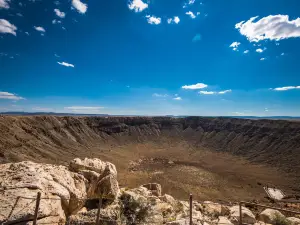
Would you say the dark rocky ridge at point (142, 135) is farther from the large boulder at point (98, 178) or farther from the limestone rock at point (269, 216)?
the limestone rock at point (269, 216)

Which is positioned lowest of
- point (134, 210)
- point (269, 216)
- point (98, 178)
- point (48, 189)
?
point (269, 216)

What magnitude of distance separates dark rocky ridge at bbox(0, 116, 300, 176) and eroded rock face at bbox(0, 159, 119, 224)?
1476 inches

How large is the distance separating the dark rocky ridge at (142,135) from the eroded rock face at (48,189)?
37492mm

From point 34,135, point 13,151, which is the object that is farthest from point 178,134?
point 13,151

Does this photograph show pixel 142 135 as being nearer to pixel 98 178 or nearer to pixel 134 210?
pixel 98 178

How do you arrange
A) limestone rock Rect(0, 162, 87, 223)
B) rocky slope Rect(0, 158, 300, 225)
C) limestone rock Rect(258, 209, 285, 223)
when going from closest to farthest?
limestone rock Rect(0, 162, 87, 223) < rocky slope Rect(0, 158, 300, 225) < limestone rock Rect(258, 209, 285, 223)

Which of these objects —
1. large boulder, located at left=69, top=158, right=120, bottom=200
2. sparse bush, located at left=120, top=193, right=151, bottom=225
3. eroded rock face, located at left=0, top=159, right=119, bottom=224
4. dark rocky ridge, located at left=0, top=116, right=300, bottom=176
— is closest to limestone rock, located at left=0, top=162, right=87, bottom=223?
eroded rock face, located at left=0, top=159, right=119, bottom=224

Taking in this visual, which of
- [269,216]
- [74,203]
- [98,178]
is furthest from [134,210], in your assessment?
[269,216]

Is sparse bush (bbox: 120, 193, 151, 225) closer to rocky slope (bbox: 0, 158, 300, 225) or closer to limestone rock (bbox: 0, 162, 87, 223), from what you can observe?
rocky slope (bbox: 0, 158, 300, 225)

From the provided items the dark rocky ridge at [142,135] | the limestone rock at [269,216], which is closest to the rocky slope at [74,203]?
the limestone rock at [269,216]

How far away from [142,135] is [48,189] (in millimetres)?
105715

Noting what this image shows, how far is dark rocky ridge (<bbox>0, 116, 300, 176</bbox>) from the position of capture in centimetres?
5962

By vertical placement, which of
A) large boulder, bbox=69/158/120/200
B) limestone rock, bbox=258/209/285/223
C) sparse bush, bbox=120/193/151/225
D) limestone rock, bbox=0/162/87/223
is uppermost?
limestone rock, bbox=0/162/87/223

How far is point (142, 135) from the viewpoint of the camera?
385 ft
